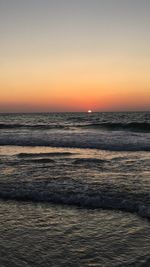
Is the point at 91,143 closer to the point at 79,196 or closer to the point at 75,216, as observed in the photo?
the point at 79,196

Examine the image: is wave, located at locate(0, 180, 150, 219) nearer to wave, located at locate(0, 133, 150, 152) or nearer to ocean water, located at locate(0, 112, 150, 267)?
ocean water, located at locate(0, 112, 150, 267)

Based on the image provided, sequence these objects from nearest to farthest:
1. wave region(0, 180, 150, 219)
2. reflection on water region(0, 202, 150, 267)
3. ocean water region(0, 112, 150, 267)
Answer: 1. reflection on water region(0, 202, 150, 267)
2. ocean water region(0, 112, 150, 267)
3. wave region(0, 180, 150, 219)

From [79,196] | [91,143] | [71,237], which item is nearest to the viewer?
[71,237]

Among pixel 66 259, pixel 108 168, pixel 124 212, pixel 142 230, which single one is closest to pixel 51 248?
pixel 66 259

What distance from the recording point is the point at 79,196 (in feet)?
28.3

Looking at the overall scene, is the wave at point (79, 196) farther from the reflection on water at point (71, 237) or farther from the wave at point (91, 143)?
the wave at point (91, 143)

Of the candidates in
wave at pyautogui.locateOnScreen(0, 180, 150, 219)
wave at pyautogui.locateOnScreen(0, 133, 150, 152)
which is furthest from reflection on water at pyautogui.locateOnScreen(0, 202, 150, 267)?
wave at pyautogui.locateOnScreen(0, 133, 150, 152)

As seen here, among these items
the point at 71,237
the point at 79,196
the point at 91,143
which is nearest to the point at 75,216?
the point at 71,237

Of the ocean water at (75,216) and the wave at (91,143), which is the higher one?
the wave at (91,143)

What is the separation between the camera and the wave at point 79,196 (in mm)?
7887

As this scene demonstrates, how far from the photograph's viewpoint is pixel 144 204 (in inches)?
305

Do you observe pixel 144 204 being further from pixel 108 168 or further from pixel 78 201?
pixel 108 168

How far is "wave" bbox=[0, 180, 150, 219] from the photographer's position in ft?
25.9

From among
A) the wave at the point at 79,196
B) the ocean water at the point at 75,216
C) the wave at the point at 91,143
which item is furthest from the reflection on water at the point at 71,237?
the wave at the point at 91,143
